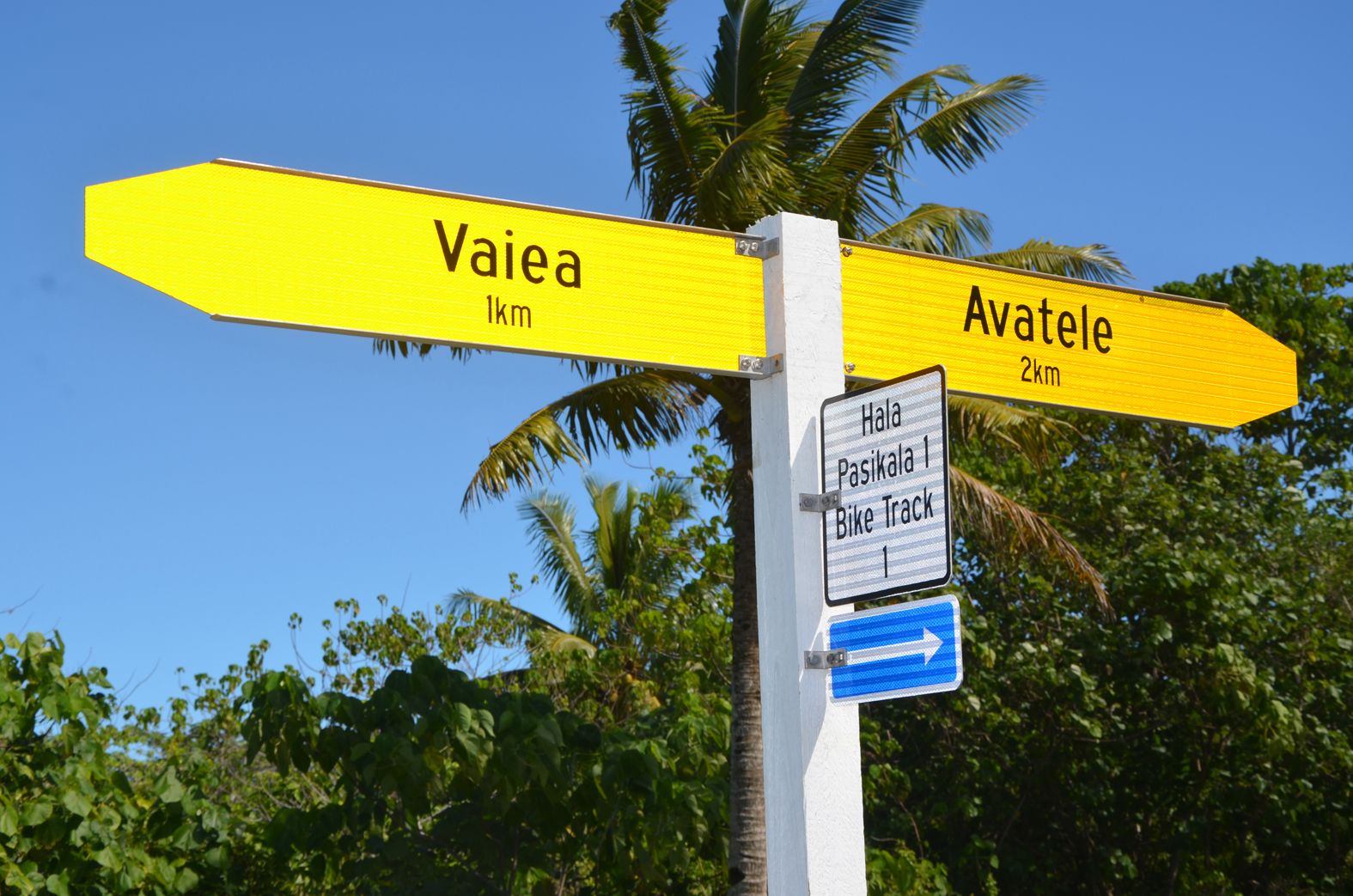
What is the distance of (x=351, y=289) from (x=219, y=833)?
17.9 ft

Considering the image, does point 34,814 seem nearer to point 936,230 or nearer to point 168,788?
point 168,788

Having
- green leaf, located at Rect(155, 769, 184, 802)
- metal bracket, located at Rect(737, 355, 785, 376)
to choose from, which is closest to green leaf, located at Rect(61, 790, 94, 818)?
green leaf, located at Rect(155, 769, 184, 802)

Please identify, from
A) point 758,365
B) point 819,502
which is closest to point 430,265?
point 758,365

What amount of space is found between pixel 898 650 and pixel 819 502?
432 millimetres

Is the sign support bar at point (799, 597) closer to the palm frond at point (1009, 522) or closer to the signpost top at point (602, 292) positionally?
the signpost top at point (602, 292)

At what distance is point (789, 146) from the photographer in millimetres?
10695

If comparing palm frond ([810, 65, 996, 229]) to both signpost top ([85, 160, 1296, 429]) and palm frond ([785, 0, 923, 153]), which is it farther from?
signpost top ([85, 160, 1296, 429])

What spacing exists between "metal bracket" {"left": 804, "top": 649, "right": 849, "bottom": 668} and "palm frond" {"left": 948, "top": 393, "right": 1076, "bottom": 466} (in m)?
8.15

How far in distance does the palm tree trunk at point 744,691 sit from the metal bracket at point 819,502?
5.81 metres

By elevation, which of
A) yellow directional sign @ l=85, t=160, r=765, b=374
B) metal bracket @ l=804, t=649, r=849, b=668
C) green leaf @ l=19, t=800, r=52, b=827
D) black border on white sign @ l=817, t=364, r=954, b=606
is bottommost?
green leaf @ l=19, t=800, r=52, b=827

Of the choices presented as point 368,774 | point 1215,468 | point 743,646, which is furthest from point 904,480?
point 1215,468

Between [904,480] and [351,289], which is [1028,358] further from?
[351,289]

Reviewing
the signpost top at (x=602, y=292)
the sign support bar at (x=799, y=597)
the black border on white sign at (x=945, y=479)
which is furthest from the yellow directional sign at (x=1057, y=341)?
the black border on white sign at (x=945, y=479)

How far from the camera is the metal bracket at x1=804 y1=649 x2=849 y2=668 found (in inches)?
134
